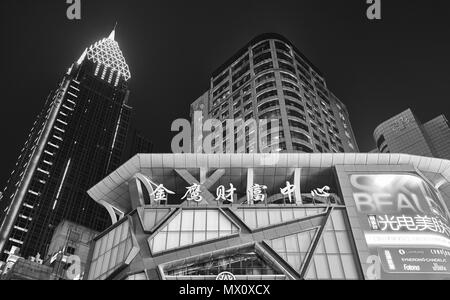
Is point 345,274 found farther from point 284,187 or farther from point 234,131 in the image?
point 234,131

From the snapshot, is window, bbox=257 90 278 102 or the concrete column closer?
the concrete column

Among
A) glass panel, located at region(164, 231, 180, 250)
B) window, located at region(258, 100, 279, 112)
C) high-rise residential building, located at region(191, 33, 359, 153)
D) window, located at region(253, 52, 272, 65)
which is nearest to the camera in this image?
glass panel, located at region(164, 231, 180, 250)

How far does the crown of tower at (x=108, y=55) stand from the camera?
156 m

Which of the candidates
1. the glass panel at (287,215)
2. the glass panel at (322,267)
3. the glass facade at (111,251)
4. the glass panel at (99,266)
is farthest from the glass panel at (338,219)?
the glass panel at (99,266)

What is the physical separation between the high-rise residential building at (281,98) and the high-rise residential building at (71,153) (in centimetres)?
4569

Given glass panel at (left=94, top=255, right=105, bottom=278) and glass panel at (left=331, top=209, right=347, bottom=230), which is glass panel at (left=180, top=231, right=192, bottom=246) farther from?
glass panel at (left=331, top=209, right=347, bottom=230)

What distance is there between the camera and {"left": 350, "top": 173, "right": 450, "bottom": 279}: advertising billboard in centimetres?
2873

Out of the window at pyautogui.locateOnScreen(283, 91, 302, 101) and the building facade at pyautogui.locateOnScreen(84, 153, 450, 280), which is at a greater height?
the window at pyautogui.locateOnScreen(283, 91, 302, 101)

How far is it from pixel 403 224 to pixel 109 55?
145 meters

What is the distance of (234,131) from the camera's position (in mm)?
85562

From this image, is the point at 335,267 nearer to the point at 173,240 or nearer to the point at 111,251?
Answer: the point at 173,240

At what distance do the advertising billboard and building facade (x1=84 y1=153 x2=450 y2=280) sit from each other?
0.07 metres

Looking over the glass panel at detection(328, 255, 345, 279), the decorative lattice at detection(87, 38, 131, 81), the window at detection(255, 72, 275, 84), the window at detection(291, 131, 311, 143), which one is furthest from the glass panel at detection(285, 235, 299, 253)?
the decorative lattice at detection(87, 38, 131, 81)
